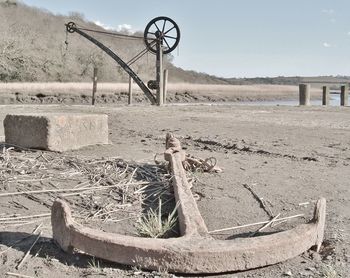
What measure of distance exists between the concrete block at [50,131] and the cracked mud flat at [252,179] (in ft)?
0.66

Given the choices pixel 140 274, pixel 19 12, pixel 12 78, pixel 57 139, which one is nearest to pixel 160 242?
pixel 140 274

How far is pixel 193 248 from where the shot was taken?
2.98 meters

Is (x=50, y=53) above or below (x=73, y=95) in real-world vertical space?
above

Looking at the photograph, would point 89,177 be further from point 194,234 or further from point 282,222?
point 194,234

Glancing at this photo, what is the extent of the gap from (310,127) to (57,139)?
589 centimetres

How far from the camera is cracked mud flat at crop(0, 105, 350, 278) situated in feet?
10.9

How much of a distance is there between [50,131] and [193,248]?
4.15m

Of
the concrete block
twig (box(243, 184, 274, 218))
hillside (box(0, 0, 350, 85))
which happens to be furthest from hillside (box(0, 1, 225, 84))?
twig (box(243, 184, 274, 218))

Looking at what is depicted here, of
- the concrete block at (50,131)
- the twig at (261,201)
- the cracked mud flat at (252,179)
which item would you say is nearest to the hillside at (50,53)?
the cracked mud flat at (252,179)

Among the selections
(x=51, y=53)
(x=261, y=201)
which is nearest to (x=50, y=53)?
(x=51, y=53)

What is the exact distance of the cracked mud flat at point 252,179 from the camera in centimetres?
332

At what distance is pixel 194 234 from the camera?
319 centimetres

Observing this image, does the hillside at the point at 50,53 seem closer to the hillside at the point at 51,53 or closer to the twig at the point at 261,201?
the hillside at the point at 51,53

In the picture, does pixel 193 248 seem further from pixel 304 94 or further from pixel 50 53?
pixel 50 53
